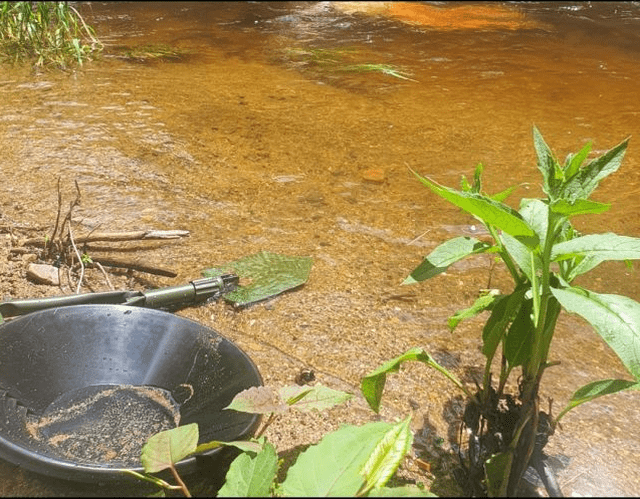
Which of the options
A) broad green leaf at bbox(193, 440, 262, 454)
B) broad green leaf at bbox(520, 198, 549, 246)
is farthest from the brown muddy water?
broad green leaf at bbox(520, 198, 549, 246)

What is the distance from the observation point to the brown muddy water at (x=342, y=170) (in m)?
2.59

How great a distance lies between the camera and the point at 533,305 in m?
1.83

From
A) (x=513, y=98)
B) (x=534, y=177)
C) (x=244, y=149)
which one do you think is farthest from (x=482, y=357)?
(x=513, y=98)

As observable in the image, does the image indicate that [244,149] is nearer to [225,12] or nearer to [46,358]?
[46,358]

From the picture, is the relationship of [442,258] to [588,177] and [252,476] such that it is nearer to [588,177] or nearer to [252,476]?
[588,177]

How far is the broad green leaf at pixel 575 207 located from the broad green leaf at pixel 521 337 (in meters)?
0.36

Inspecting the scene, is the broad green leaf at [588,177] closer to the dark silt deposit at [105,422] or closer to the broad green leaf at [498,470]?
the broad green leaf at [498,470]

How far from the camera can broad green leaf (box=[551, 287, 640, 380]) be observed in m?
1.68

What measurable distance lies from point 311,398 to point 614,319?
A: 2.52ft

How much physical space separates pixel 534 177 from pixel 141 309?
2.58 m

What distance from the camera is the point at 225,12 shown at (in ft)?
30.5

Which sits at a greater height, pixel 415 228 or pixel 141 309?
pixel 141 309

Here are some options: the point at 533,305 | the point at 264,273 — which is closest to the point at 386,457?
the point at 533,305

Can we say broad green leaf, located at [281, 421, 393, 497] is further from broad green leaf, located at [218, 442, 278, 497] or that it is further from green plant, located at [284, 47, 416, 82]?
green plant, located at [284, 47, 416, 82]
